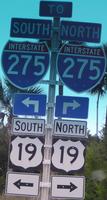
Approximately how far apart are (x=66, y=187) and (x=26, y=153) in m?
0.61

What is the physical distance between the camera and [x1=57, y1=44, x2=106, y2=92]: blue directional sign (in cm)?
682

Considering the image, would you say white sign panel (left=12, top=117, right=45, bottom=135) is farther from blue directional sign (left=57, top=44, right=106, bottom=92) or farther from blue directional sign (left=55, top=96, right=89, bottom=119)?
blue directional sign (left=57, top=44, right=106, bottom=92)

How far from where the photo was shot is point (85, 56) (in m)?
6.84

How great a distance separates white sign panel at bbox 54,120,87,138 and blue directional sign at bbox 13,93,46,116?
24 centimetres

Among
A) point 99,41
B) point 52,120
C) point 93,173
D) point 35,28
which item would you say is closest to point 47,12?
point 35,28

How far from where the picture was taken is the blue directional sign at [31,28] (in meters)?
7.00

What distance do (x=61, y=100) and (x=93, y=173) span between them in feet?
22.7

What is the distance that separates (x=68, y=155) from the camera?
6.60 metres

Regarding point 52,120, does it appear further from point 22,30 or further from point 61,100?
point 22,30

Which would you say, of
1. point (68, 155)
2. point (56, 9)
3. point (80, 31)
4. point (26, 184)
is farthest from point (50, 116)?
point (56, 9)

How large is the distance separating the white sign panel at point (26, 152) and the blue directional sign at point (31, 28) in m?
1.30

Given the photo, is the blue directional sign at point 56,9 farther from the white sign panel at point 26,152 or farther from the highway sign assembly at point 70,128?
the white sign panel at point 26,152

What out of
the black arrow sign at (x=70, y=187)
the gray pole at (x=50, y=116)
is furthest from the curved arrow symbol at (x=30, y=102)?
the black arrow sign at (x=70, y=187)

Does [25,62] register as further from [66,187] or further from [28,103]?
[66,187]
